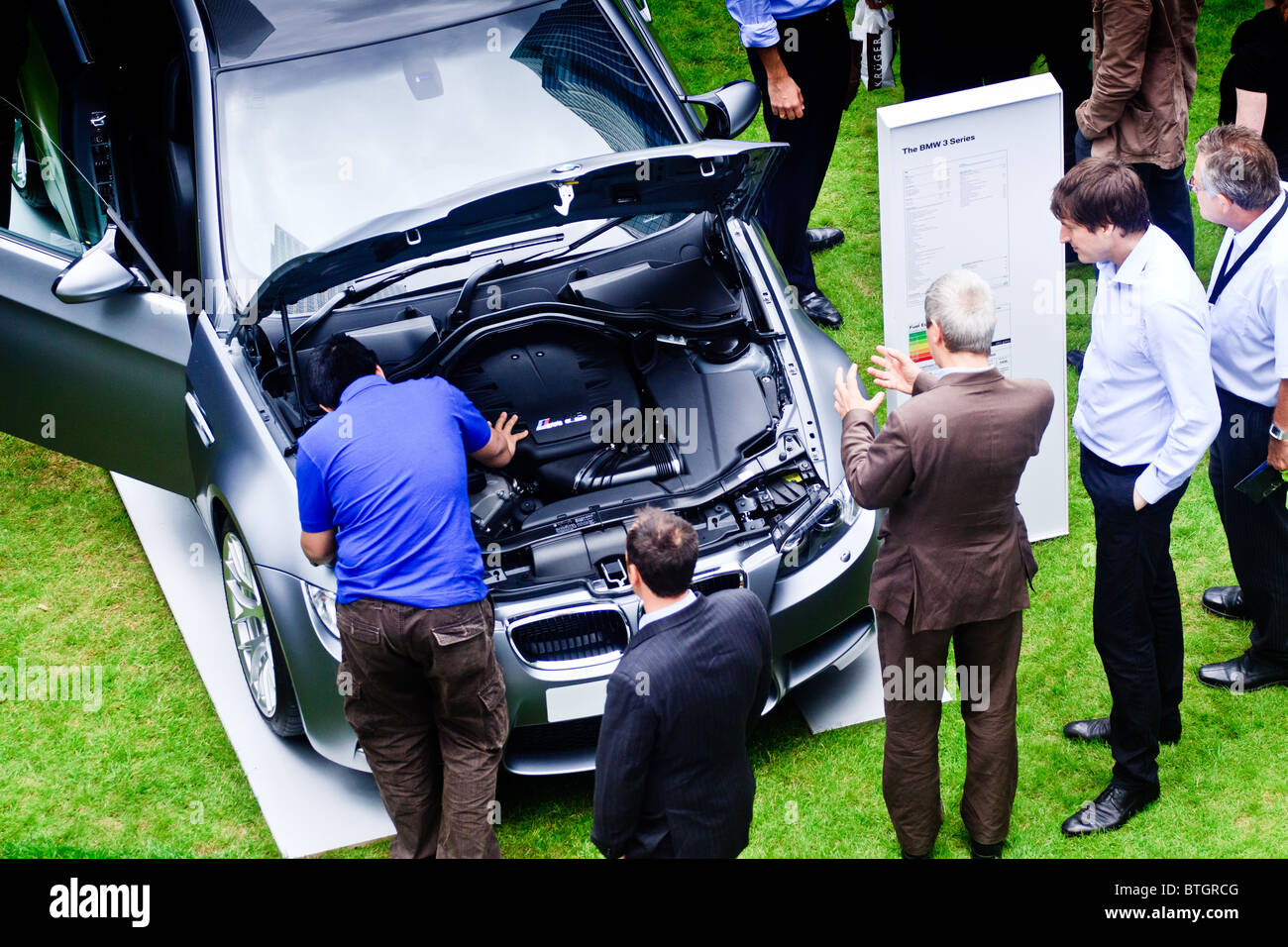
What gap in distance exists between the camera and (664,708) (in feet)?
10.5

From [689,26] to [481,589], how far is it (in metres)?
6.86

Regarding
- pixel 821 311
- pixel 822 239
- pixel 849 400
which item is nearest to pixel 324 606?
pixel 849 400

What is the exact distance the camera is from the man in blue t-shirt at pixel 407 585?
12.9 ft

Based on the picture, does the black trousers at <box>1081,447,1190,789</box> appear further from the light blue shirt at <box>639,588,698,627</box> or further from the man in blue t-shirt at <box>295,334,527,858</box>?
the man in blue t-shirt at <box>295,334,527,858</box>

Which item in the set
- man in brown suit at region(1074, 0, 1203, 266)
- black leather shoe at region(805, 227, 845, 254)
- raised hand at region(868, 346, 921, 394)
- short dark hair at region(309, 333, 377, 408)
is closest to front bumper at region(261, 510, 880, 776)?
short dark hair at region(309, 333, 377, 408)

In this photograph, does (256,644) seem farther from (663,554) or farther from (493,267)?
(663,554)

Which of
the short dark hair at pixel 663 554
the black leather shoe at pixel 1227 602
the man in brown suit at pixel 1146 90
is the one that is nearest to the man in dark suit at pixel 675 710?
the short dark hair at pixel 663 554

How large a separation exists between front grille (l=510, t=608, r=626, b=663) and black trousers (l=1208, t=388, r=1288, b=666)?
6.92 ft

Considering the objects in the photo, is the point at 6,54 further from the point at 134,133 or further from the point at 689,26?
the point at 689,26

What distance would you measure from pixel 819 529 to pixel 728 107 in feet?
7.16

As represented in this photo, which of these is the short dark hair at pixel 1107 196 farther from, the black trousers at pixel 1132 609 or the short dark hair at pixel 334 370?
the short dark hair at pixel 334 370

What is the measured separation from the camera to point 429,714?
4152 millimetres
